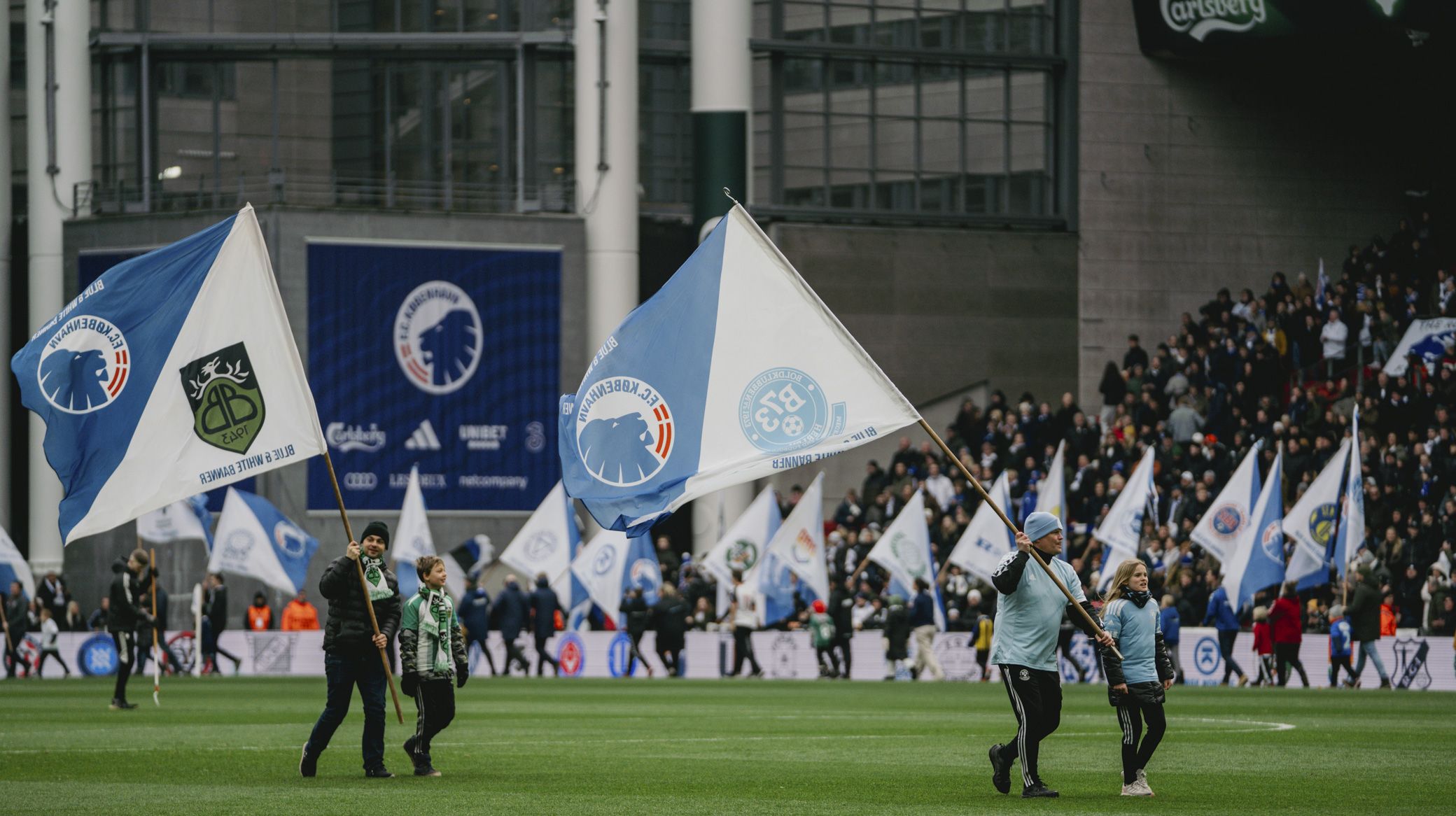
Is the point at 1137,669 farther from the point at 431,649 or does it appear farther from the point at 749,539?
the point at 749,539

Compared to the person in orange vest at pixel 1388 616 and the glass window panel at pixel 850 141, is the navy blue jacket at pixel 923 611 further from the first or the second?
Answer: the glass window panel at pixel 850 141

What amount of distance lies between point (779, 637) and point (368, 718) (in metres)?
24.6

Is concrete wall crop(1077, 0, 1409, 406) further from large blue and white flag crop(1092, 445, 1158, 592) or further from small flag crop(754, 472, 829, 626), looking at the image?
large blue and white flag crop(1092, 445, 1158, 592)

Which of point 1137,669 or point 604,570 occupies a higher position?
point 1137,669

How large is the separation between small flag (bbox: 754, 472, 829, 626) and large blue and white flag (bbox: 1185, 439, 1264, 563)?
23.0 ft

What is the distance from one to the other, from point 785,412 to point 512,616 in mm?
26145

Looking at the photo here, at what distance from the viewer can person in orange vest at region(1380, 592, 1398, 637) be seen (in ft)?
114

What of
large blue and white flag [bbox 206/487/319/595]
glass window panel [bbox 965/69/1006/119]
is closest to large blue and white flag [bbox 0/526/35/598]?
large blue and white flag [bbox 206/487/319/595]

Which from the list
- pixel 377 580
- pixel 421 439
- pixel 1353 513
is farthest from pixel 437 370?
pixel 377 580

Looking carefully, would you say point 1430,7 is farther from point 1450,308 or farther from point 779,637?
point 779,637

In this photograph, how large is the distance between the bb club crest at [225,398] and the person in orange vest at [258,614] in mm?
27814

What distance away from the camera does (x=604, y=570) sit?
41438 millimetres

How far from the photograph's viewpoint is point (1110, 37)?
54562mm

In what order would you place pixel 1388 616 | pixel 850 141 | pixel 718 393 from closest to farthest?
1. pixel 718 393
2. pixel 1388 616
3. pixel 850 141
